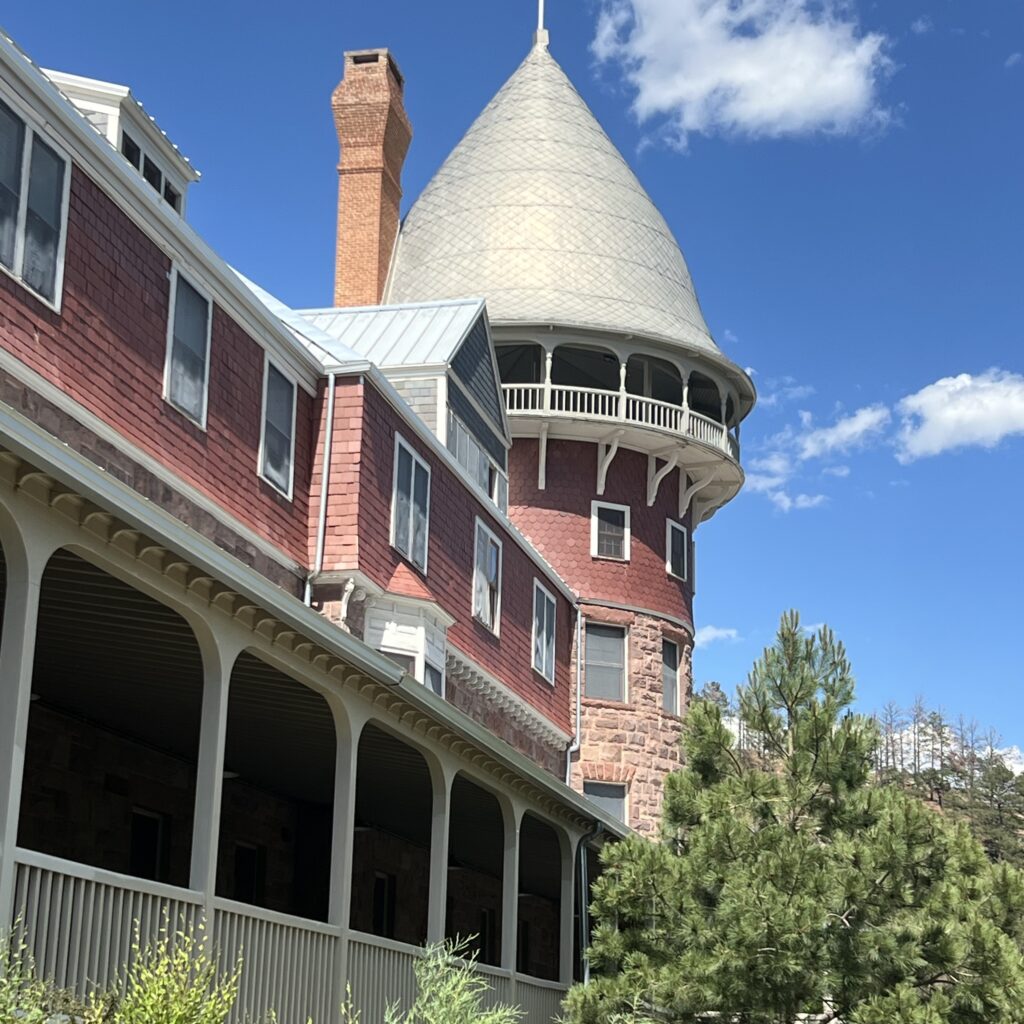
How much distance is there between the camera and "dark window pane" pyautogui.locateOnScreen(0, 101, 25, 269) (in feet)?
43.7

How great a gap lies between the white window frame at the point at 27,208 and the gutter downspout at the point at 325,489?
553 centimetres

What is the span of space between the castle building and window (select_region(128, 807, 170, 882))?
0.19 ft

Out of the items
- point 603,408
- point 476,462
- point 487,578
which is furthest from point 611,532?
point 487,578

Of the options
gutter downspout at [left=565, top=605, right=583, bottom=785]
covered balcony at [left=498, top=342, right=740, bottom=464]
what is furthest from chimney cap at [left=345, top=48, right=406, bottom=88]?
gutter downspout at [left=565, top=605, right=583, bottom=785]

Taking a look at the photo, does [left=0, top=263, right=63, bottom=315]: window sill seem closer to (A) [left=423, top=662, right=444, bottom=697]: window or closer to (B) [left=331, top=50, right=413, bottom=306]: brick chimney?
(A) [left=423, top=662, right=444, bottom=697]: window

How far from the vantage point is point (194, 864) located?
1012cm

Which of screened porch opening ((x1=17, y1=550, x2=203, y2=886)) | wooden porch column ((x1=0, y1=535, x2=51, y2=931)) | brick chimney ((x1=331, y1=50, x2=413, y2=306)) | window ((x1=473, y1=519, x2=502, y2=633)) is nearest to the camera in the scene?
wooden porch column ((x1=0, y1=535, x2=51, y2=931))

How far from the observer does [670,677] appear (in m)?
33.9

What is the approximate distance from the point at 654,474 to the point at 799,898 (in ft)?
65.2

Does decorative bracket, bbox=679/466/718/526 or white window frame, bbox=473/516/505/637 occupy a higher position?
decorative bracket, bbox=679/466/718/526

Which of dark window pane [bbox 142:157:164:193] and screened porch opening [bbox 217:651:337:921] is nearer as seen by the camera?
screened porch opening [bbox 217:651:337:921]

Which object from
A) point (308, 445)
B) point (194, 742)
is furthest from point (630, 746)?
point (194, 742)

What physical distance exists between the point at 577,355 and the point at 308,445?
54.8 ft

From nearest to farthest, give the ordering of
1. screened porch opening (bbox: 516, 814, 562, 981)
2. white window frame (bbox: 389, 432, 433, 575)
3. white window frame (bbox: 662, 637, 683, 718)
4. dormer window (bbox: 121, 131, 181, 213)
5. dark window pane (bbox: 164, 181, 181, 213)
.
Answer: dormer window (bbox: 121, 131, 181, 213) < dark window pane (bbox: 164, 181, 181, 213) < white window frame (bbox: 389, 432, 433, 575) < screened porch opening (bbox: 516, 814, 562, 981) < white window frame (bbox: 662, 637, 683, 718)
